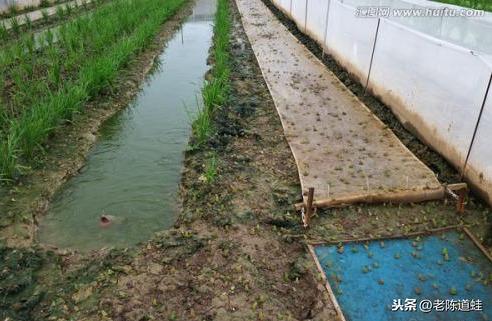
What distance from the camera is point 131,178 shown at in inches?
163

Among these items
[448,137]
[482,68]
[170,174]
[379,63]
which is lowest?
[170,174]

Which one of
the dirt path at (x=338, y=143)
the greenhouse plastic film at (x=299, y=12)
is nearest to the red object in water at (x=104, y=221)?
the dirt path at (x=338, y=143)

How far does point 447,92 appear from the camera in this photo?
3.85 m

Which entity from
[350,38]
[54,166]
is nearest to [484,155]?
[350,38]

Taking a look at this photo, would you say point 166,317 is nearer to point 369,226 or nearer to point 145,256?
point 145,256

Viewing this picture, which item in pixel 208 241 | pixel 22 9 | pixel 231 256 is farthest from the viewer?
pixel 22 9

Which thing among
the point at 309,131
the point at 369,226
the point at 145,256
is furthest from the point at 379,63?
the point at 145,256

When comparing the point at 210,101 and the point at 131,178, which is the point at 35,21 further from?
the point at 131,178

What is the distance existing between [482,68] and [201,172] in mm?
2691

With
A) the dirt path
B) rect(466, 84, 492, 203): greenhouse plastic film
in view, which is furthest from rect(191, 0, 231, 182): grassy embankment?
rect(466, 84, 492, 203): greenhouse plastic film

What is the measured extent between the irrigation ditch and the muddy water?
146mm

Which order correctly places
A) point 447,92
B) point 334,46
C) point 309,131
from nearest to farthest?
point 447,92 < point 309,131 < point 334,46

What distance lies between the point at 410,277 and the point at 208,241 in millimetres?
1447

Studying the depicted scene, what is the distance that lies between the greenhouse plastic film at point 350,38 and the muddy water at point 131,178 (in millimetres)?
2487
